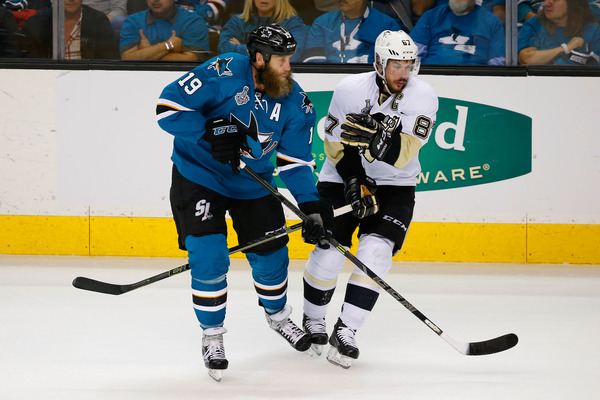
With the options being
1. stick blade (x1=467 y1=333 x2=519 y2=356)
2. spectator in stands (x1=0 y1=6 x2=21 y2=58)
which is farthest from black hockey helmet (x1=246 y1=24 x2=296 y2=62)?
spectator in stands (x1=0 y1=6 x2=21 y2=58)

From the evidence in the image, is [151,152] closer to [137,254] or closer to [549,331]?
[137,254]

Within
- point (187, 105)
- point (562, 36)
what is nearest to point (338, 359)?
point (187, 105)

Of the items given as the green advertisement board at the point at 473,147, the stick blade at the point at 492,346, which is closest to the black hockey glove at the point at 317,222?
the stick blade at the point at 492,346

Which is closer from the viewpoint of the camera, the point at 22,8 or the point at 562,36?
the point at 562,36

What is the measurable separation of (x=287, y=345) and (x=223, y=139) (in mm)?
891

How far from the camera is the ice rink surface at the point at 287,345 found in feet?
8.25

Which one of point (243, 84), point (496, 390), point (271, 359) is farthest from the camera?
point (271, 359)

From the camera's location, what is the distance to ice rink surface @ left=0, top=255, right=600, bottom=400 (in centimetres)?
251

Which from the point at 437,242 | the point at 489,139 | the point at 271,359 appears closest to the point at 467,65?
the point at 489,139

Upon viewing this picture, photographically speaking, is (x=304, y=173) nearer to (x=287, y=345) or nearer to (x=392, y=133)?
(x=392, y=133)

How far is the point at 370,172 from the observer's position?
3.04m

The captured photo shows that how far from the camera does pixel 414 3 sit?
4840 mm

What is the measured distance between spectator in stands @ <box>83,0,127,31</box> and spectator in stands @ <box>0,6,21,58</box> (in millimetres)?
458

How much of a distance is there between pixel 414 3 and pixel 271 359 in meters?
2.69
